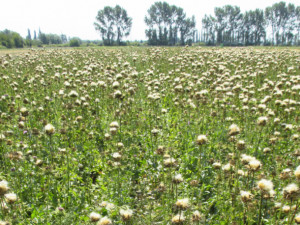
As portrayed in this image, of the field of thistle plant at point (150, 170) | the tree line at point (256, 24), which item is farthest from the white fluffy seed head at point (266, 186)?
the tree line at point (256, 24)

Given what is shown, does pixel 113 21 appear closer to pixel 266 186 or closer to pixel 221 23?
pixel 221 23

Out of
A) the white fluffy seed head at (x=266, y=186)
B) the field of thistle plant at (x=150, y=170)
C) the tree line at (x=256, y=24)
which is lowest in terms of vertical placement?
the field of thistle plant at (x=150, y=170)

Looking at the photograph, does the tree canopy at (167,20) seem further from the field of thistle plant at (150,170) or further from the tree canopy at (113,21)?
the field of thistle plant at (150,170)

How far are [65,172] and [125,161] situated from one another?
107 centimetres

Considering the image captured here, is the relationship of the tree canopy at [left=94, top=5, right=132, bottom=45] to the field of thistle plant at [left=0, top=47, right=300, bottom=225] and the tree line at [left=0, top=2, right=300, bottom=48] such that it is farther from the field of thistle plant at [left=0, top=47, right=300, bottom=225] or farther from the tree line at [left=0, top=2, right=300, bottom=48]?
the field of thistle plant at [left=0, top=47, right=300, bottom=225]

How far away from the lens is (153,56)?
13.9m

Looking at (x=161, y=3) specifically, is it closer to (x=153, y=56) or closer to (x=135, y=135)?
(x=153, y=56)

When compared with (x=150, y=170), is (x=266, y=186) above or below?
above

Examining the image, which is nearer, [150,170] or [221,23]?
[150,170]

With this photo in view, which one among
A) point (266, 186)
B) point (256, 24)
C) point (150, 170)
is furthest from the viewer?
point (256, 24)

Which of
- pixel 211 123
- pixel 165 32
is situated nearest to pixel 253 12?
pixel 165 32

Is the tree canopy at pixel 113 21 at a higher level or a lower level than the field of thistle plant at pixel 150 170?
higher

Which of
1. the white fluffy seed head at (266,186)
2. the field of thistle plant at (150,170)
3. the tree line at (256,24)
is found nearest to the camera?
the white fluffy seed head at (266,186)

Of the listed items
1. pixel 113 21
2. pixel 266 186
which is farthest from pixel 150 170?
pixel 113 21
